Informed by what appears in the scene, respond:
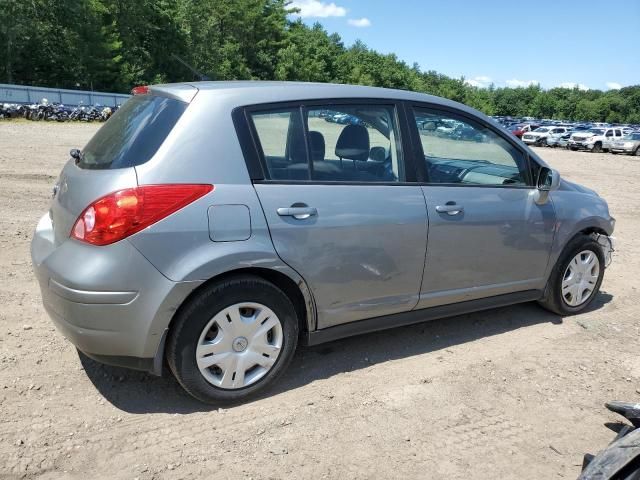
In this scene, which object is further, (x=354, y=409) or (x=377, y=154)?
(x=377, y=154)

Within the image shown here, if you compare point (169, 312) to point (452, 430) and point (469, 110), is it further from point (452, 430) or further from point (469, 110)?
point (469, 110)

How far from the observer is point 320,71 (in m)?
73.9

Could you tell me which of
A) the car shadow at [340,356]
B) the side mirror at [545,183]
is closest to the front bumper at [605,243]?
the car shadow at [340,356]

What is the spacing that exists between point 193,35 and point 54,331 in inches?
2476

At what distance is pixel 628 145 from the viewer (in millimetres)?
33125

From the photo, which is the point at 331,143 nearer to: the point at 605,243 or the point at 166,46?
the point at 605,243

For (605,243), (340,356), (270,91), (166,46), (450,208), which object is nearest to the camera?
(270,91)

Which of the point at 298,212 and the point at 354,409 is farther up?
the point at 298,212

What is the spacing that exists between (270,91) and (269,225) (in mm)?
825

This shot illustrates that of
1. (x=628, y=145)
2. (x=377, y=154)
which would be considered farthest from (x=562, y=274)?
(x=628, y=145)

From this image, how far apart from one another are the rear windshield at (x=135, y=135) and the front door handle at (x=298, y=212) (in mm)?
750

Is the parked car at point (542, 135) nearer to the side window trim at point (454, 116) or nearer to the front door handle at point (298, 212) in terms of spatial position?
the side window trim at point (454, 116)

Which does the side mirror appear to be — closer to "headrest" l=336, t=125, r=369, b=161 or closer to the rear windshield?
"headrest" l=336, t=125, r=369, b=161

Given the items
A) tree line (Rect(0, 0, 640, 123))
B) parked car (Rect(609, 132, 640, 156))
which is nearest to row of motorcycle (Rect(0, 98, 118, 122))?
tree line (Rect(0, 0, 640, 123))
